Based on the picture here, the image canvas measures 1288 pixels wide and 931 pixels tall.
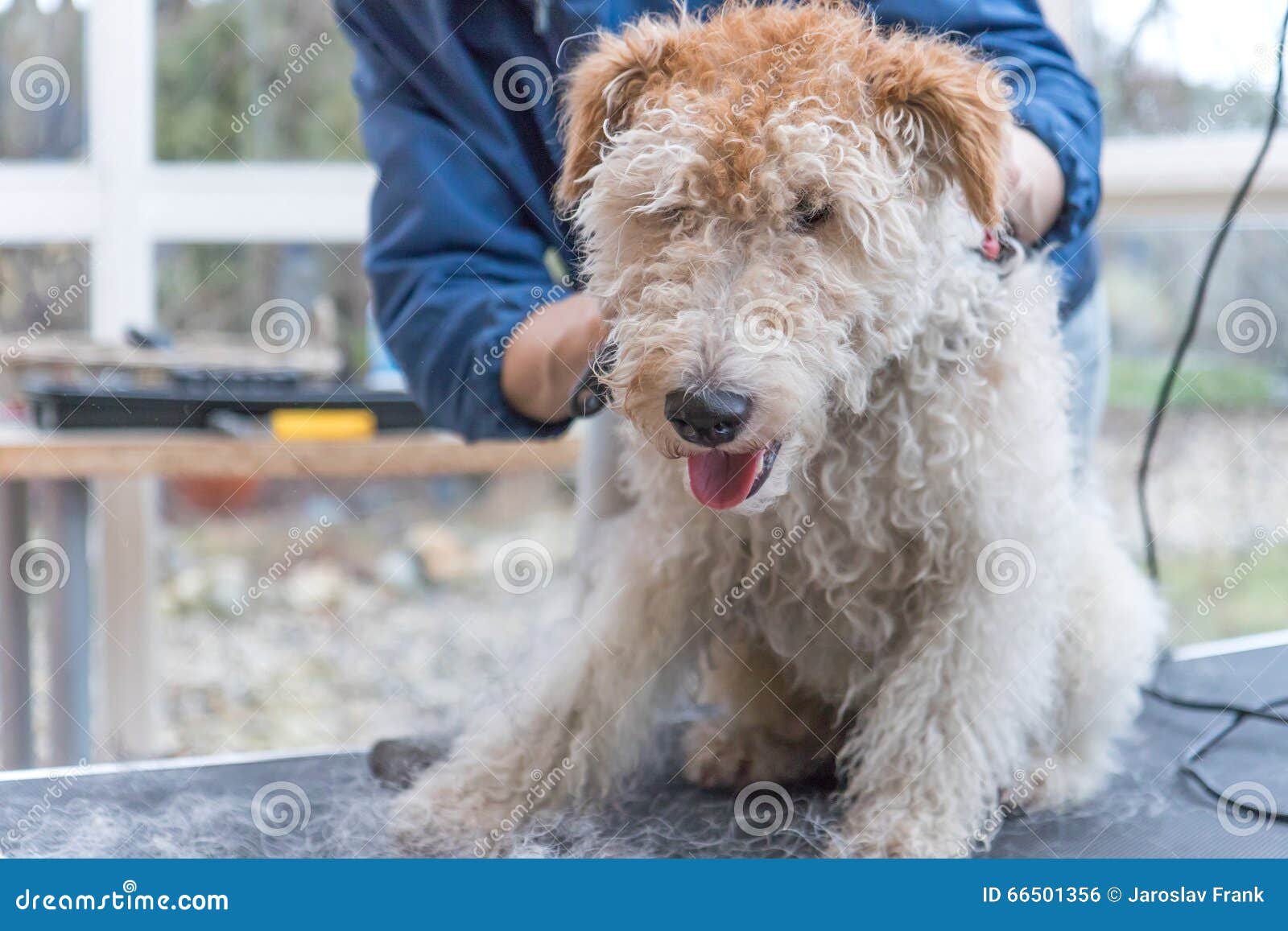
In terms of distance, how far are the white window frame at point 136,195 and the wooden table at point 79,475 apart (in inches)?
29.3

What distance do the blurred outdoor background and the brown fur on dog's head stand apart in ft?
3.73

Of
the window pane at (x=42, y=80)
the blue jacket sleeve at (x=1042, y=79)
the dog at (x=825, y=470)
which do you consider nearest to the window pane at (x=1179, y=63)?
the blue jacket sleeve at (x=1042, y=79)

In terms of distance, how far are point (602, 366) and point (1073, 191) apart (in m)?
0.54

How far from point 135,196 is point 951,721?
2383mm

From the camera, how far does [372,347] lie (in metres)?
2.63

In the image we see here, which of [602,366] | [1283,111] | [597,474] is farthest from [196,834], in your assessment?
[1283,111]

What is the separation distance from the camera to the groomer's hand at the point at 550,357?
118cm

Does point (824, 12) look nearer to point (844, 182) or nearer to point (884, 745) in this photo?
point (844, 182)

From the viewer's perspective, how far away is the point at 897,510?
1.07m

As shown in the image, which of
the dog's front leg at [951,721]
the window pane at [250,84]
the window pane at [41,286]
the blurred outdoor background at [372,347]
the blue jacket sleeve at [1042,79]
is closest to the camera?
the dog's front leg at [951,721]

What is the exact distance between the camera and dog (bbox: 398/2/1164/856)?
35.3 inches

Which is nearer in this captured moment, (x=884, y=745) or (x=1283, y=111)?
(x=884, y=745)

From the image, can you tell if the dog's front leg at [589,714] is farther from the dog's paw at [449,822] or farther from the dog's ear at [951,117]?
the dog's ear at [951,117]

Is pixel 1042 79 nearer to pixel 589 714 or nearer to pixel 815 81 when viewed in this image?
pixel 815 81
